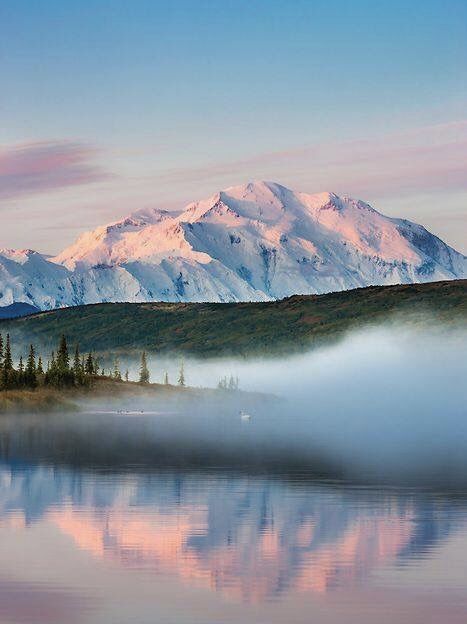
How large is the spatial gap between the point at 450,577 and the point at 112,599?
1379cm

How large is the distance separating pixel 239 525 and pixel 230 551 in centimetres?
967

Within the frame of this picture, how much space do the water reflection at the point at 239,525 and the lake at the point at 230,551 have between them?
0.11 meters

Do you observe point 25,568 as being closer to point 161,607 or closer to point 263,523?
point 161,607

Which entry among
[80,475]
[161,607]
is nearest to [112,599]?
[161,607]

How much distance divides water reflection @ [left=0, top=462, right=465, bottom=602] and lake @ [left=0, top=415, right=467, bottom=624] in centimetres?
11

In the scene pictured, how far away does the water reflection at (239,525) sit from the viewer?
182 feet

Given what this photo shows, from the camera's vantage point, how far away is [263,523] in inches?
2810

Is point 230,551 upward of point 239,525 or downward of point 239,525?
downward

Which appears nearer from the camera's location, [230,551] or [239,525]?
[230,551]

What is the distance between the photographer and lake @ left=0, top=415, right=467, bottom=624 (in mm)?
47750

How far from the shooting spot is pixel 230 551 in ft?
200

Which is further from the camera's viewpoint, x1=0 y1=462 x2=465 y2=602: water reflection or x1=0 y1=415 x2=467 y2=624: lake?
x1=0 y1=462 x2=465 y2=602: water reflection

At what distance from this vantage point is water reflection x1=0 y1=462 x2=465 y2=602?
5541cm

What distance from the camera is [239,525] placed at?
232 ft
